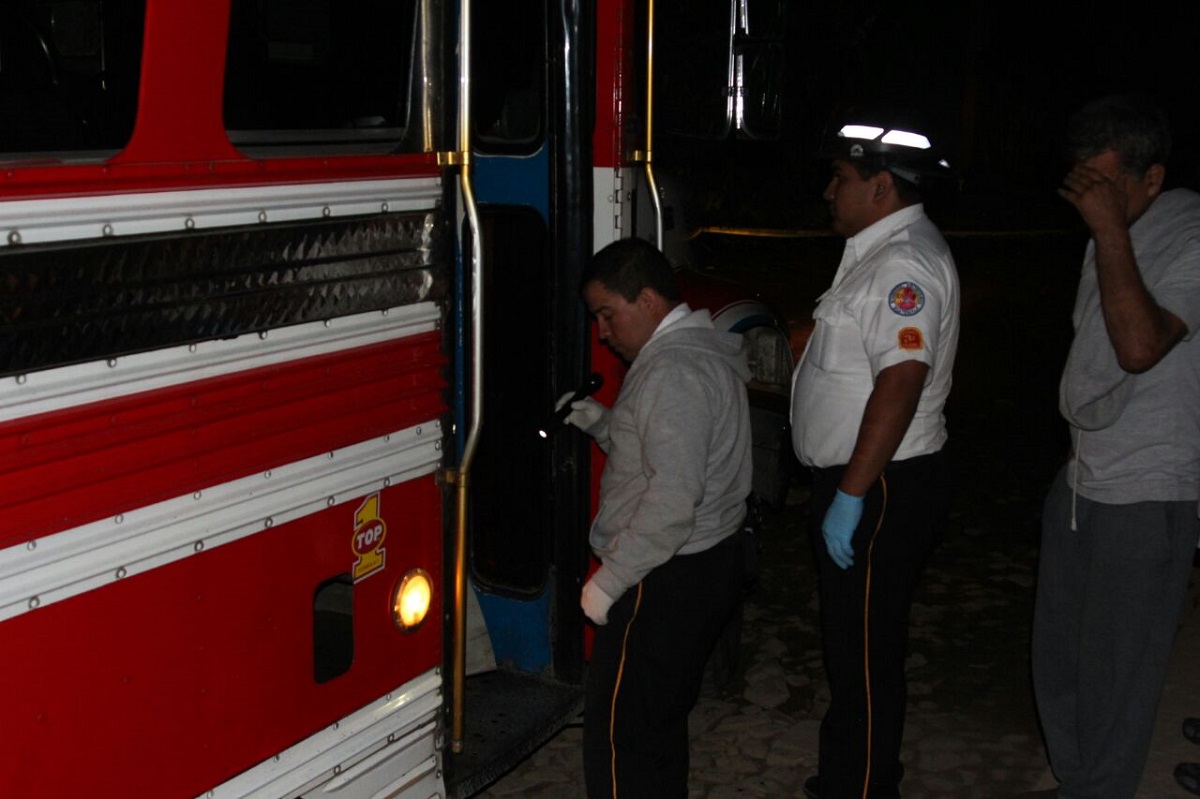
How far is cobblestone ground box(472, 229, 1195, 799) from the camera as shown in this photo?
14.7 ft

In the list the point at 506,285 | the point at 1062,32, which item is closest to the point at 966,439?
the point at 506,285

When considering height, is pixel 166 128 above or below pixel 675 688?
above

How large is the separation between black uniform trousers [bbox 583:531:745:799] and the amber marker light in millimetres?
572

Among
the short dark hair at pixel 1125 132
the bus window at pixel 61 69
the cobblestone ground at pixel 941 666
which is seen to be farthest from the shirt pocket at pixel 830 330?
the bus window at pixel 61 69

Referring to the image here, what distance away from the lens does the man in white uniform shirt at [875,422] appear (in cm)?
346

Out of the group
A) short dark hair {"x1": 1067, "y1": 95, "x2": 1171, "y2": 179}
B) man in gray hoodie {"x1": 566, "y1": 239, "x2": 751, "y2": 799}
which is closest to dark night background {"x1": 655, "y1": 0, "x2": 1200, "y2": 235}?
short dark hair {"x1": 1067, "y1": 95, "x2": 1171, "y2": 179}

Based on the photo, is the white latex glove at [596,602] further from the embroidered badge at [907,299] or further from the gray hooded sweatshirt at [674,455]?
the embroidered badge at [907,299]

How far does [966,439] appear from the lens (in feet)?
29.0

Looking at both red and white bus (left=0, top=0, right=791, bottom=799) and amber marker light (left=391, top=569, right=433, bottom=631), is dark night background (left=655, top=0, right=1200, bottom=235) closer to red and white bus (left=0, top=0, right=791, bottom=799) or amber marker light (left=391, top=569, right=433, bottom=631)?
red and white bus (left=0, top=0, right=791, bottom=799)

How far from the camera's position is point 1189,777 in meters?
4.30

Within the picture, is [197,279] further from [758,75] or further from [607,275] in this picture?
[758,75]

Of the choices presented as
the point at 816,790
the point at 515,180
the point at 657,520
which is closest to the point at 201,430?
the point at 657,520

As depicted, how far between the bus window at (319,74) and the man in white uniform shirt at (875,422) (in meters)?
1.30

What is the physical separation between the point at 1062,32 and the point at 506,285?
1315 inches
